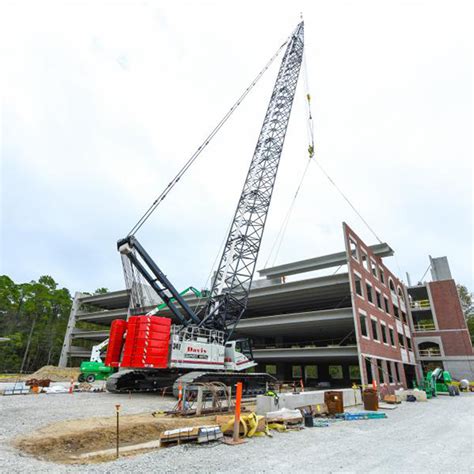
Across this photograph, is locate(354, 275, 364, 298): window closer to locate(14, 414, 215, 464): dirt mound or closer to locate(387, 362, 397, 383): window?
locate(387, 362, 397, 383): window

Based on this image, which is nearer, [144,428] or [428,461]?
[428,461]

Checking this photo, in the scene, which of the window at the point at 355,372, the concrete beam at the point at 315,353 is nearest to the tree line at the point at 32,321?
the concrete beam at the point at 315,353

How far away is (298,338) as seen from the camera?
42469 mm

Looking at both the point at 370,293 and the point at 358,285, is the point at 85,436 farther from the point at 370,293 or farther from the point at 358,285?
the point at 370,293

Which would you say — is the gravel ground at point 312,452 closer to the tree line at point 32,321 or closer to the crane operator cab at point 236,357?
the crane operator cab at point 236,357

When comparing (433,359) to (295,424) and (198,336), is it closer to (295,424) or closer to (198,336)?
(198,336)

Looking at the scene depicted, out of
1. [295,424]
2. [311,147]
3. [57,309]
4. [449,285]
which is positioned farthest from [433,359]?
[57,309]

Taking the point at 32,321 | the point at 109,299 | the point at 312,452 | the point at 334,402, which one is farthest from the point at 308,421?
the point at 32,321

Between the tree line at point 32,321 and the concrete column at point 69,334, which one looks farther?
the tree line at point 32,321

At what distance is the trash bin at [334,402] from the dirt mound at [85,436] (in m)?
5.64

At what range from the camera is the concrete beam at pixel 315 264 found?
1382 inches

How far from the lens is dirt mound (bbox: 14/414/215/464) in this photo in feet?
24.2

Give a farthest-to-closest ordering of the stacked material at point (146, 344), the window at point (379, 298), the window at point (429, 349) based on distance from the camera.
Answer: the window at point (429, 349) → the window at point (379, 298) → the stacked material at point (146, 344)

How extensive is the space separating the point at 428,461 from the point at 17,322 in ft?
231
